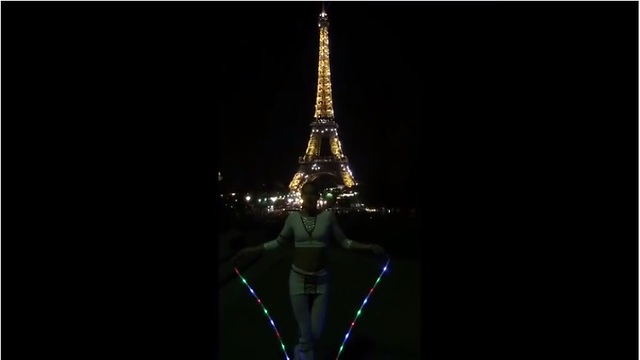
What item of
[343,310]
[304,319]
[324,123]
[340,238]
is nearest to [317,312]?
[304,319]

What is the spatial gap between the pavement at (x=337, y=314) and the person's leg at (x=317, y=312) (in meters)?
0.53

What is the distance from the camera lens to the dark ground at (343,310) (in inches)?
163

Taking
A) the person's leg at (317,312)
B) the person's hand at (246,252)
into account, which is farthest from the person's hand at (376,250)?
the person's hand at (246,252)

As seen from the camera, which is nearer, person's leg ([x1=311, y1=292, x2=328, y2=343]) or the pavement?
person's leg ([x1=311, y1=292, x2=328, y2=343])

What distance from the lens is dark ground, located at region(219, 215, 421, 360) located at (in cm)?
414

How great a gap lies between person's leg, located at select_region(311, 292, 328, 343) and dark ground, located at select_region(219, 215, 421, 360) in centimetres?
48

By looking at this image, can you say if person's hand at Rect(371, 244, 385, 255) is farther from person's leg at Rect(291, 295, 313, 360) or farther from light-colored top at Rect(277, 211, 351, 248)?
person's leg at Rect(291, 295, 313, 360)

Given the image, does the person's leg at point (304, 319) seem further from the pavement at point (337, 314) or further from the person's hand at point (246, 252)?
the pavement at point (337, 314)

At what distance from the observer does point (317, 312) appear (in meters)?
3.20

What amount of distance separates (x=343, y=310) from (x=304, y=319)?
230 centimetres

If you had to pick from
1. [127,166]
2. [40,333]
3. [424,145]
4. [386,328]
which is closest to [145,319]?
[40,333]

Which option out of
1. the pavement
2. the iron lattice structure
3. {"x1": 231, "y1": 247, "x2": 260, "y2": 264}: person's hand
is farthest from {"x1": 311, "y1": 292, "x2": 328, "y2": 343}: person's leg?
the iron lattice structure

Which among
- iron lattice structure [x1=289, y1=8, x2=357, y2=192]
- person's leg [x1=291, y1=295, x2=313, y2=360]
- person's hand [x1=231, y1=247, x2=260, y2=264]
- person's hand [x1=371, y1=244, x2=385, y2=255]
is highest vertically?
iron lattice structure [x1=289, y1=8, x2=357, y2=192]

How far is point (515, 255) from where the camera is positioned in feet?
9.05
